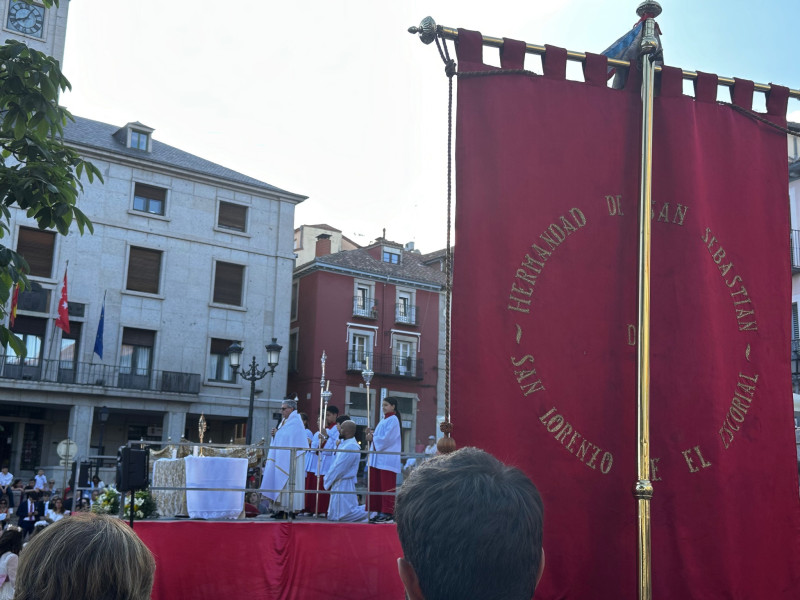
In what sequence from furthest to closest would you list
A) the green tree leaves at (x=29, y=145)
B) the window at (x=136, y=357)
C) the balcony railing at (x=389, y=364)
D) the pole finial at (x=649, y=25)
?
1. the balcony railing at (x=389, y=364)
2. the window at (x=136, y=357)
3. the green tree leaves at (x=29, y=145)
4. the pole finial at (x=649, y=25)

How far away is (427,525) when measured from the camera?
1.47 meters

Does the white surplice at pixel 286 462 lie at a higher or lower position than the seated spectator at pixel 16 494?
higher

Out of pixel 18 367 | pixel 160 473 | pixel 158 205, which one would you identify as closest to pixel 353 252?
pixel 158 205

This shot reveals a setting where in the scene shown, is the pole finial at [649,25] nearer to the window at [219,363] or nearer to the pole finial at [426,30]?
the pole finial at [426,30]

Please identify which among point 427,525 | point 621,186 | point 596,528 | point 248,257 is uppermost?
point 248,257

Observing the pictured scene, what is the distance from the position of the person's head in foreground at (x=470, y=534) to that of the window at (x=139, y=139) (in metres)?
32.8

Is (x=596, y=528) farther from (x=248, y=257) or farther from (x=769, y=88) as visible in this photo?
(x=248, y=257)

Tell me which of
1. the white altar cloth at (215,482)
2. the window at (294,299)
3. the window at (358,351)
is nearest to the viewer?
the white altar cloth at (215,482)

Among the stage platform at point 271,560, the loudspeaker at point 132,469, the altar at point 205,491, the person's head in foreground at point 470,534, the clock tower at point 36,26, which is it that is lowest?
the stage platform at point 271,560

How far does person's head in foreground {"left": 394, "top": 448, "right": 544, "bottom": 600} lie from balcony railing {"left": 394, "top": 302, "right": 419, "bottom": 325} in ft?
120

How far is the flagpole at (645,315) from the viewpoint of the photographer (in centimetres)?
348

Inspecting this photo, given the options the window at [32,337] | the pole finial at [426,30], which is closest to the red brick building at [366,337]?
the window at [32,337]

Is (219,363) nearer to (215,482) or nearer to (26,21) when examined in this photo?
(26,21)

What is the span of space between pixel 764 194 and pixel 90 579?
3.87m
